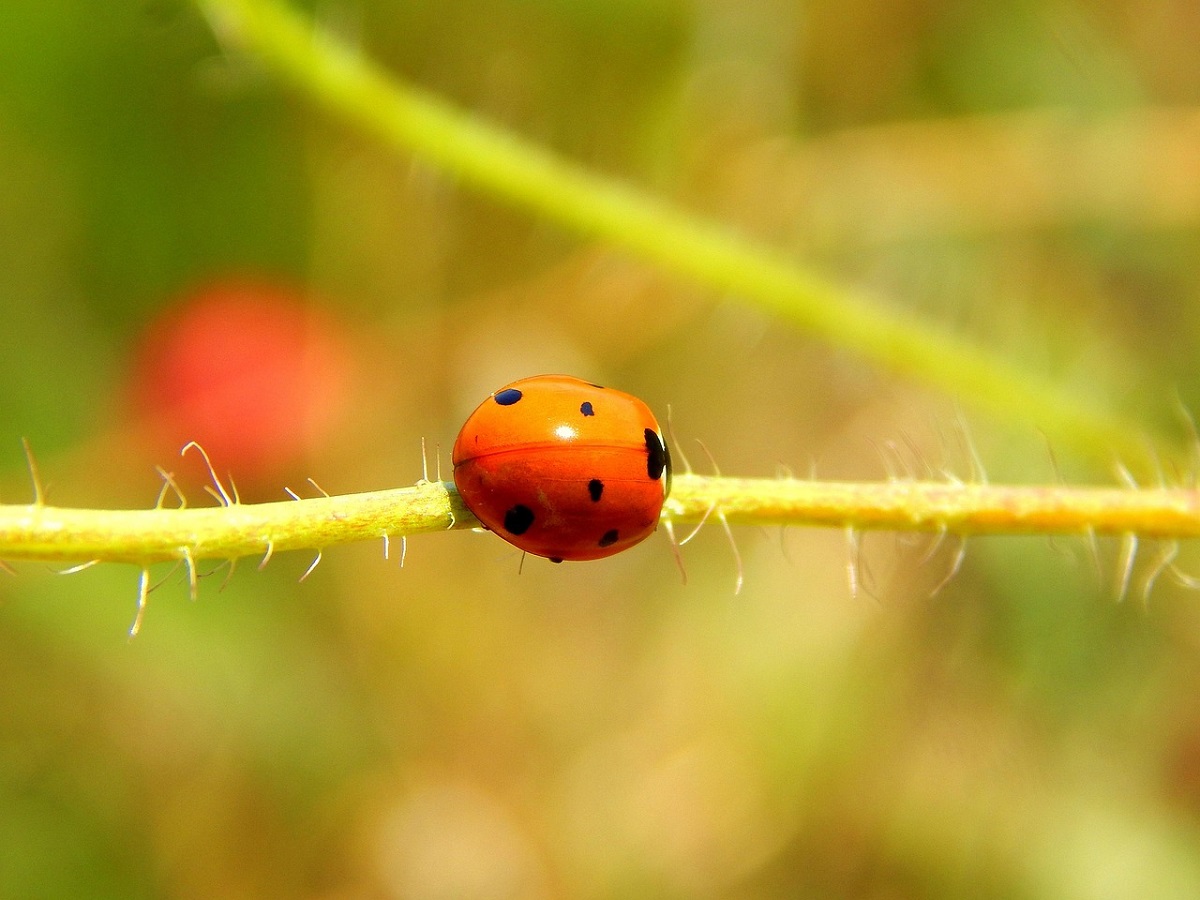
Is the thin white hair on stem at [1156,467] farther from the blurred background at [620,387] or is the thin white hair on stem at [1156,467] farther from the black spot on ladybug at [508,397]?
the black spot on ladybug at [508,397]

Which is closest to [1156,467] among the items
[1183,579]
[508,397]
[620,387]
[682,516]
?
[1183,579]

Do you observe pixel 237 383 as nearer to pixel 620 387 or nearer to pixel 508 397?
pixel 620 387

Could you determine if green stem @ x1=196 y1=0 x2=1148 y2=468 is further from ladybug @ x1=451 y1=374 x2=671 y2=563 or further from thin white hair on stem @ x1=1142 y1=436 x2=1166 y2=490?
ladybug @ x1=451 y1=374 x2=671 y2=563

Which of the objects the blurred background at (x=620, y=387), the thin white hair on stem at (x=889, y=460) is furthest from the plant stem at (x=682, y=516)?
the blurred background at (x=620, y=387)

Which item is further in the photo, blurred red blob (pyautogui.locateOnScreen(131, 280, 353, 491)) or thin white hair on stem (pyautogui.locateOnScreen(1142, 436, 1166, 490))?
blurred red blob (pyautogui.locateOnScreen(131, 280, 353, 491))

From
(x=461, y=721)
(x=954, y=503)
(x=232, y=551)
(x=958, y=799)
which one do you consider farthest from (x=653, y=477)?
(x=461, y=721)

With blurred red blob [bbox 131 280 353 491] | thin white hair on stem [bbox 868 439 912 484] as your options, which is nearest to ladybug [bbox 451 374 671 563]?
thin white hair on stem [bbox 868 439 912 484]
